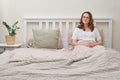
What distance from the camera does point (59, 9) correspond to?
3.81 m

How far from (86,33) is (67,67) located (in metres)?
1.35

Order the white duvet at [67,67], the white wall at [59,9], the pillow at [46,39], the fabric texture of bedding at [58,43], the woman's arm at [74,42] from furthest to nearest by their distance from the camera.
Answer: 1. the white wall at [59,9]
2. the fabric texture of bedding at [58,43]
3. the pillow at [46,39]
4. the woman's arm at [74,42]
5. the white duvet at [67,67]

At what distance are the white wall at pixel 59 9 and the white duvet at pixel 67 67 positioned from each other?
1246 mm

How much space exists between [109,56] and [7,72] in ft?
3.46

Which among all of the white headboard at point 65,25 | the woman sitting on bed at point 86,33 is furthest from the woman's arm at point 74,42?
the white headboard at point 65,25

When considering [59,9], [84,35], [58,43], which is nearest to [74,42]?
[84,35]

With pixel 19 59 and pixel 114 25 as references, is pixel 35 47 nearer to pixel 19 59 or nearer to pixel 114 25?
pixel 19 59

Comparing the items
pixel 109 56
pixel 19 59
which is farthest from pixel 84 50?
pixel 19 59

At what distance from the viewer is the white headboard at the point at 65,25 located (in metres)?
3.70

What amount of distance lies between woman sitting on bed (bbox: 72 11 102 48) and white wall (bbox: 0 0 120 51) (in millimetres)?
333

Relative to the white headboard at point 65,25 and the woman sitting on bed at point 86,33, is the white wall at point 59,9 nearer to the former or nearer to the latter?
the white headboard at point 65,25

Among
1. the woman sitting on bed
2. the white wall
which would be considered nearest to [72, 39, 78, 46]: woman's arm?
the woman sitting on bed

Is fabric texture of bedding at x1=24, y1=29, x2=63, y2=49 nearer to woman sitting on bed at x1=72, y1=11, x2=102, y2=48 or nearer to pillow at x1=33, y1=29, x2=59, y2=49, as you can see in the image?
pillow at x1=33, y1=29, x2=59, y2=49

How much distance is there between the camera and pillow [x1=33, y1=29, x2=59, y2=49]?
3494mm
